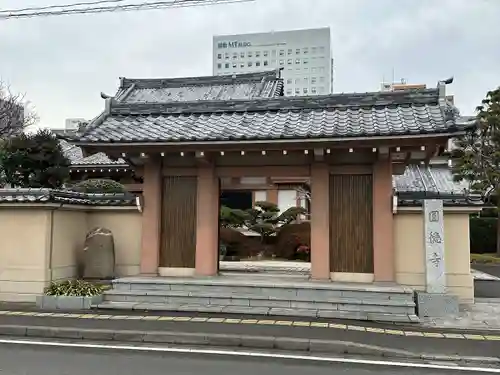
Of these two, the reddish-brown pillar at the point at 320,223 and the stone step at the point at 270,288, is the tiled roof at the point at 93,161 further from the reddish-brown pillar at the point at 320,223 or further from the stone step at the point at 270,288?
the reddish-brown pillar at the point at 320,223

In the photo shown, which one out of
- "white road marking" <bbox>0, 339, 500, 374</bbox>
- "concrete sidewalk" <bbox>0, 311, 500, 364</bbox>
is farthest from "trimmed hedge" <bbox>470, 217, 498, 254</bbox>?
"white road marking" <bbox>0, 339, 500, 374</bbox>

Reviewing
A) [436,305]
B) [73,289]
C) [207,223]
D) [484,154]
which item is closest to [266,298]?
[207,223]

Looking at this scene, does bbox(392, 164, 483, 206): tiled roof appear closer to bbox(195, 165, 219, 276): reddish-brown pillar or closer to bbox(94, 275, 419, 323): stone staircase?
bbox(94, 275, 419, 323): stone staircase

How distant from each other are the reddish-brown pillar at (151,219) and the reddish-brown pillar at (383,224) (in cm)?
538

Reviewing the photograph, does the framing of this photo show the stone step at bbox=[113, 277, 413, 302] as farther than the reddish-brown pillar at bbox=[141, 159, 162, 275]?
No

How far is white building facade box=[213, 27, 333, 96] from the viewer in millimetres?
62062

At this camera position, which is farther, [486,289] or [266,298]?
[486,289]

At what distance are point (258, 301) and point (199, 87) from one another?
16.5 meters

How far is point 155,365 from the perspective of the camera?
6.54 m

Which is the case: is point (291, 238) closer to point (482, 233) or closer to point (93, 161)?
point (93, 161)

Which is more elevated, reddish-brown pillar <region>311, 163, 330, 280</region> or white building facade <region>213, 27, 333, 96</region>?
white building facade <region>213, 27, 333, 96</region>

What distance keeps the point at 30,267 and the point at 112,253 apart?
6.42 feet

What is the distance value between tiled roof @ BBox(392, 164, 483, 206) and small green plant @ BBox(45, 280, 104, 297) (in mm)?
7360

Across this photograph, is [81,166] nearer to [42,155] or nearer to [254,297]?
[42,155]
